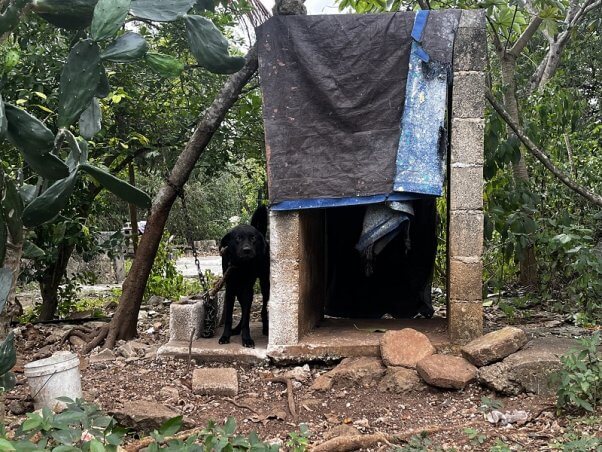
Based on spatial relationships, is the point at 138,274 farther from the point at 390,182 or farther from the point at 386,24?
the point at 386,24

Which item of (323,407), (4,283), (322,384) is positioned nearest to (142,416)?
(323,407)

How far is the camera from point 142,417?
376 centimetres

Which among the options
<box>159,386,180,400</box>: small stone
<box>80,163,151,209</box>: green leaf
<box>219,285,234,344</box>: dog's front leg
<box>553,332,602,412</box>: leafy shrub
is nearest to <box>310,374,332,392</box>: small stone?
<box>159,386,180,400</box>: small stone

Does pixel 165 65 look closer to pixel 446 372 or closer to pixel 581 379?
pixel 446 372

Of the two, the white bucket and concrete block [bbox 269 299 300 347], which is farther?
concrete block [bbox 269 299 300 347]

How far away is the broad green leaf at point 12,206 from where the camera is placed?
2512mm

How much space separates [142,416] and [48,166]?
73.8 inches

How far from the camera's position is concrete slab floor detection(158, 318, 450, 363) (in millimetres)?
5012

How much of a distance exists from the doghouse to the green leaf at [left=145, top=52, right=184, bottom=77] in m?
2.16

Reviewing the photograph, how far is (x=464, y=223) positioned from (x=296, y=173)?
1354 mm

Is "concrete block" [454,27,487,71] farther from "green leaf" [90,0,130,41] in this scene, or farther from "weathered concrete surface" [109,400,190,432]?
"weathered concrete surface" [109,400,190,432]

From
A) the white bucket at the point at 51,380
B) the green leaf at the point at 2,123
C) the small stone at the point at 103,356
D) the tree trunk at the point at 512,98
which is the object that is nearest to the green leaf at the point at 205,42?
the green leaf at the point at 2,123

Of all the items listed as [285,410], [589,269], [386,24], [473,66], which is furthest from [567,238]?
[285,410]

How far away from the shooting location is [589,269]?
225 inches
